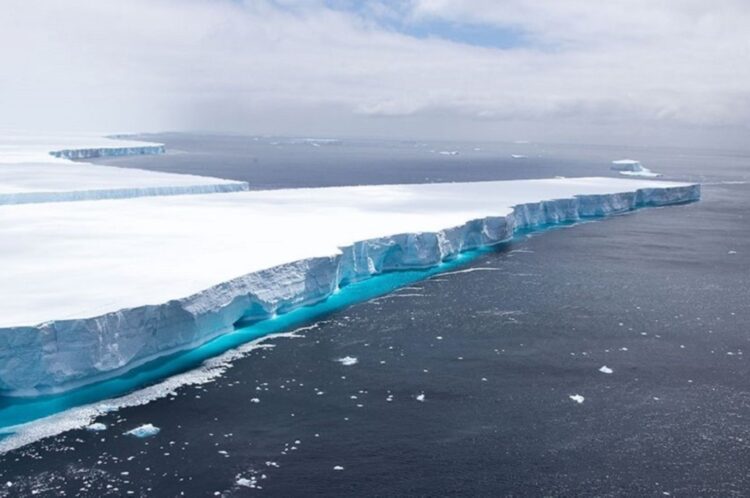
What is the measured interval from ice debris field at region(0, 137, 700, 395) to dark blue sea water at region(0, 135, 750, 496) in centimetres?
102

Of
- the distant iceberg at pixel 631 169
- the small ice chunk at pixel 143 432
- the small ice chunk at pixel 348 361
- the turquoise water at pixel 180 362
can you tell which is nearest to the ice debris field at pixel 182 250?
the turquoise water at pixel 180 362

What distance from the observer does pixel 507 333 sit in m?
14.4

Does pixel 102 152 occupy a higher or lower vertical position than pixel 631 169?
higher

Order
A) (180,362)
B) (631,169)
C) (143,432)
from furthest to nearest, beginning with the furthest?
(631,169)
(180,362)
(143,432)

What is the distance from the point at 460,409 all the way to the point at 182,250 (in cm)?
784

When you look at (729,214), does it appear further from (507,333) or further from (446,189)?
(507,333)

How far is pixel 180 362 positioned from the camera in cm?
1227

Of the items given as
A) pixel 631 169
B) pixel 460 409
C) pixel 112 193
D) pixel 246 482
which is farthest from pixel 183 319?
pixel 631 169

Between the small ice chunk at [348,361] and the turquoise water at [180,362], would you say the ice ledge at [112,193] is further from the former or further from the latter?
the small ice chunk at [348,361]

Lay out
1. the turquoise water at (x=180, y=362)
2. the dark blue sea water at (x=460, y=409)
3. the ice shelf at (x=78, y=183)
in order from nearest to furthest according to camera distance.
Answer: the dark blue sea water at (x=460, y=409), the turquoise water at (x=180, y=362), the ice shelf at (x=78, y=183)

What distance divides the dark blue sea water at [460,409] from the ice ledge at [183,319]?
83 cm

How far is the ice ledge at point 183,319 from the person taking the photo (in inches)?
406

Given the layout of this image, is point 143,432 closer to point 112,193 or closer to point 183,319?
point 183,319

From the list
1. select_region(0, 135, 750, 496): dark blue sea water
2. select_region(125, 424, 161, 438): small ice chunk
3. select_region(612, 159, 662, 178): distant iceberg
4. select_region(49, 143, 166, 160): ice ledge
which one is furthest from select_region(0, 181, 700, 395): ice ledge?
select_region(612, 159, 662, 178): distant iceberg
